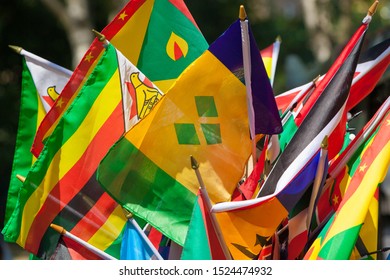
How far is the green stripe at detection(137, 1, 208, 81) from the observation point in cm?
349

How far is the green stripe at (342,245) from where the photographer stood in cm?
264

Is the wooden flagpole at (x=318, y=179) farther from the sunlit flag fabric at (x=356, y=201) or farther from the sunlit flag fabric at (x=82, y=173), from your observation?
the sunlit flag fabric at (x=82, y=173)

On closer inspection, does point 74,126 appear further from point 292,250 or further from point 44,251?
point 292,250

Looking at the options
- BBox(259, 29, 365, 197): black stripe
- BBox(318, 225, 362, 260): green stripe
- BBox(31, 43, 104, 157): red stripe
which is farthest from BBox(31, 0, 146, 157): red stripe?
BBox(318, 225, 362, 260): green stripe

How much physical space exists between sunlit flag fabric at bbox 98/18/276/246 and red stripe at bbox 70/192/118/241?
0.30 meters

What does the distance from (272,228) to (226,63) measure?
0.58 meters

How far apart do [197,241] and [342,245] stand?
0.47m

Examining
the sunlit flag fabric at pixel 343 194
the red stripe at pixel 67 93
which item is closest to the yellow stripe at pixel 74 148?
the red stripe at pixel 67 93

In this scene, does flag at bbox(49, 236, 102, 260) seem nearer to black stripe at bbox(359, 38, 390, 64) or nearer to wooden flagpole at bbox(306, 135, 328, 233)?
wooden flagpole at bbox(306, 135, 328, 233)

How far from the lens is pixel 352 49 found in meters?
3.00

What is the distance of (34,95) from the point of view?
3.77 metres

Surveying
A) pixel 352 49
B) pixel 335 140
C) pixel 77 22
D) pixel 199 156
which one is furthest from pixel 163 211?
pixel 77 22

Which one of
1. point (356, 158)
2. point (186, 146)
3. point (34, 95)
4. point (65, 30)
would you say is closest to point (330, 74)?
point (356, 158)
